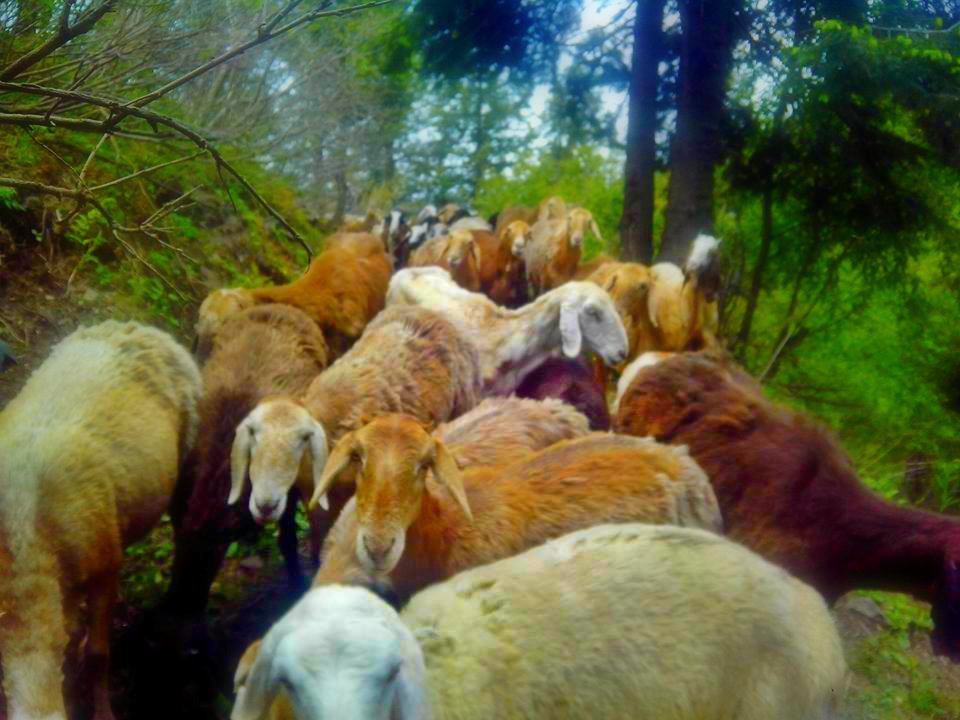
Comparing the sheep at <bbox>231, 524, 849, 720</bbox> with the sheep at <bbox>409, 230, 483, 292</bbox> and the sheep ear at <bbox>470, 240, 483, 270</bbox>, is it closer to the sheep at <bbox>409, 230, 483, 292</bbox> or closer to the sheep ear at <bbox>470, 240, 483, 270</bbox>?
the sheep at <bbox>409, 230, 483, 292</bbox>

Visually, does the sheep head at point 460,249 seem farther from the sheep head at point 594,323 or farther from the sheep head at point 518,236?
the sheep head at point 594,323

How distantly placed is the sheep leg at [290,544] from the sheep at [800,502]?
2.06 metres

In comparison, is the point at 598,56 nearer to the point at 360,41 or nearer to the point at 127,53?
the point at 360,41

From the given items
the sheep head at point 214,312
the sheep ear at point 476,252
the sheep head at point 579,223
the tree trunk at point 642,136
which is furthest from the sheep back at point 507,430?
the sheep ear at point 476,252

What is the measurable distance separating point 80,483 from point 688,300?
4.61 m

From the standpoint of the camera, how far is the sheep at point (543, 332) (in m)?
5.97

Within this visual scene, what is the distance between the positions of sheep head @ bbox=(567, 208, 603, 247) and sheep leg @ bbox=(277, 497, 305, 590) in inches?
174

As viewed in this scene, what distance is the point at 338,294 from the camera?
7.16m

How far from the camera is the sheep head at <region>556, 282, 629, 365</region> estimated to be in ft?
19.7

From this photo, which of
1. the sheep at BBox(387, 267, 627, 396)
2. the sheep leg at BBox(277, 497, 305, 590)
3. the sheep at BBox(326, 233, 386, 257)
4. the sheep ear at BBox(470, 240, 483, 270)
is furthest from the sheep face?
the sheep leg at BBox(277, 497, 305, 590)

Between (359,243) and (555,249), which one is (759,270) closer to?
(555,249)

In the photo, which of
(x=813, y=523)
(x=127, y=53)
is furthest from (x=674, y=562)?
(x=127, y=53)

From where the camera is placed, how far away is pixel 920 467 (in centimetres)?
451

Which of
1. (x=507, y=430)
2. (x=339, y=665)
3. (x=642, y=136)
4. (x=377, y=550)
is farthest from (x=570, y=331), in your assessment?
(x=339, y=665)
